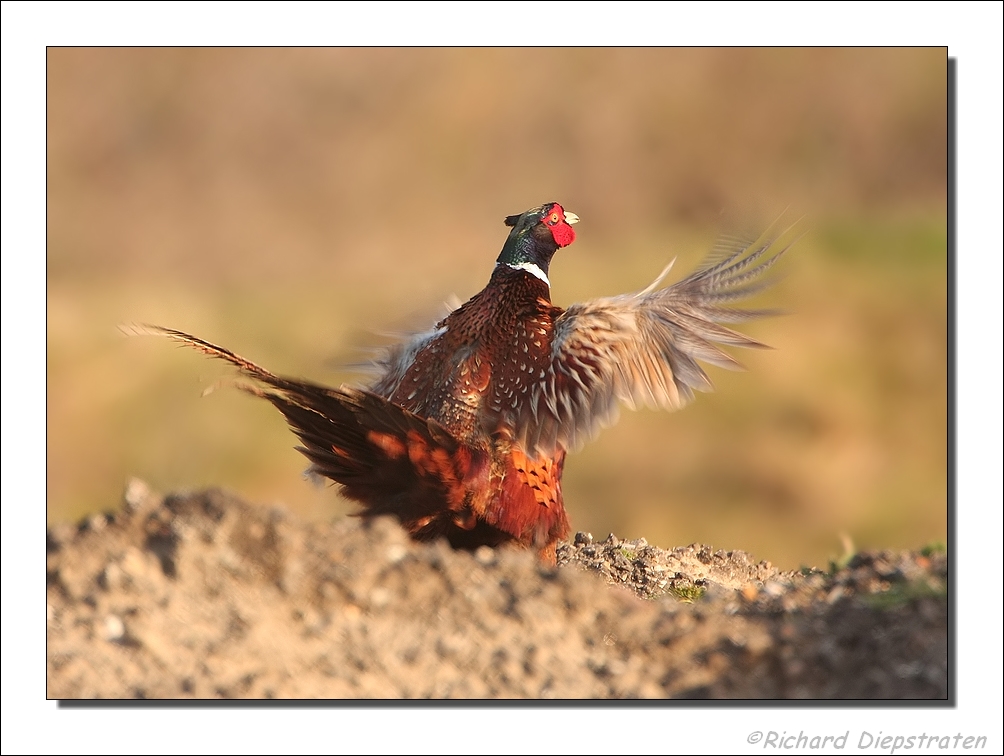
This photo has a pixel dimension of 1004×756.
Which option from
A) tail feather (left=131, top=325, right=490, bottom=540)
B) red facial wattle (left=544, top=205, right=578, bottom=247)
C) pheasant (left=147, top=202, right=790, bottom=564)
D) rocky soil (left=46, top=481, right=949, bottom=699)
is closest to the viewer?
rocky soil (left=46, top=481, right=949, bottom=699)

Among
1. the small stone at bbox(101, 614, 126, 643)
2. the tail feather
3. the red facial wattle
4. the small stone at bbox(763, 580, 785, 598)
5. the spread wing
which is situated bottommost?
the small stone at bbox(101, 614, 126, 643)

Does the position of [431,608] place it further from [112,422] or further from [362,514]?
[112,422]

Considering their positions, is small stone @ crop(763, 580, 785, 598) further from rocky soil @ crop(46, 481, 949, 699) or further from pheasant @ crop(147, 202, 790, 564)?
pheasant @ crop(147, 202, 790, 564)

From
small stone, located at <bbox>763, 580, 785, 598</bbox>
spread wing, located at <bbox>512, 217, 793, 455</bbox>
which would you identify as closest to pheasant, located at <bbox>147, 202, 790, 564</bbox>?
spread wing, located at <bbox>512, 217, 793, 455</bbox>

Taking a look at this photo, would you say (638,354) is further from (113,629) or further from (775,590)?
(113,629)

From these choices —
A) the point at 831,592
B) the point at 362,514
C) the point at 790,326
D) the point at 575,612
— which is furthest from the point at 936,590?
the point at 790,326

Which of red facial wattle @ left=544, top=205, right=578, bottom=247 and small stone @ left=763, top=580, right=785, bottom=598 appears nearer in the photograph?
small stone @ left=763, top=580, right=785, bottom=598
